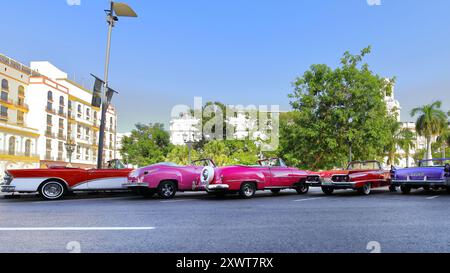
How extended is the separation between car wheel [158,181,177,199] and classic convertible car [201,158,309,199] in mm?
1149

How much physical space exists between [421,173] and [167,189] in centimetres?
912

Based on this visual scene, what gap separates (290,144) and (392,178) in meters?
16.0

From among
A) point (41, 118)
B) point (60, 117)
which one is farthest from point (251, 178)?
point (60, 117)

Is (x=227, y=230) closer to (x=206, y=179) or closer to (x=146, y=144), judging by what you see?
(x=206, y=179)

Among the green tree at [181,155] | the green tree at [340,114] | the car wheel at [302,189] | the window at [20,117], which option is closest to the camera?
the car wheel at [302,189]

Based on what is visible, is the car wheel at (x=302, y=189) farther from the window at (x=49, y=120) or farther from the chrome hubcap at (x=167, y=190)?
the window at (x=49, y=120)

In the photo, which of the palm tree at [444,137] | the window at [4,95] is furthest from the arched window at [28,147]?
the palm tree at [444,137]

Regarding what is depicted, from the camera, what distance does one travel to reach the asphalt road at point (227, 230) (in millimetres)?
5141

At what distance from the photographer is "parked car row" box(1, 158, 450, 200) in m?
12.8

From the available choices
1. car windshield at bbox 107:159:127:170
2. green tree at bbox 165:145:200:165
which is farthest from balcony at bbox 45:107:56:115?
car windshield at bbox 107:159:127:170
